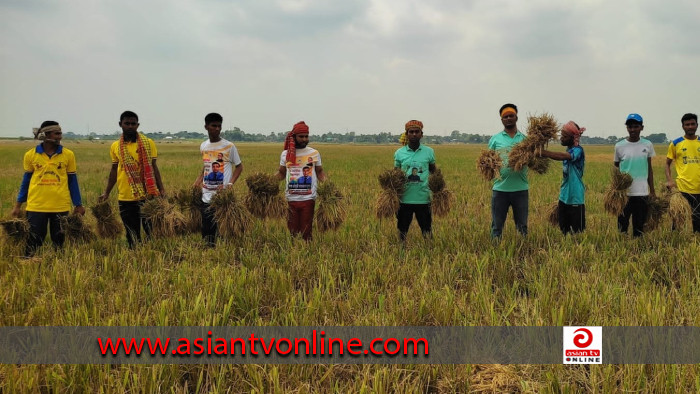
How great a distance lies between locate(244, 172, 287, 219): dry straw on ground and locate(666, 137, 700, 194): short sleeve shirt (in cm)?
565

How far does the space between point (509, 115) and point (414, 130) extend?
4.19ft

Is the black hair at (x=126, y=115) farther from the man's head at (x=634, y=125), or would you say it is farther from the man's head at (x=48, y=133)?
the man's head at (x=634, y=125)

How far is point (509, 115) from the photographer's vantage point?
16.1ft

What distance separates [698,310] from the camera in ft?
9.39

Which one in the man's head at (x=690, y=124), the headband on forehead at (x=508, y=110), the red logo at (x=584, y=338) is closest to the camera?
the red logo at (x=584, y=338)

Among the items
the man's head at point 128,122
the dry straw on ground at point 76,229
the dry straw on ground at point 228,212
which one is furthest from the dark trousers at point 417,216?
the dry straw on ground at point 76,229

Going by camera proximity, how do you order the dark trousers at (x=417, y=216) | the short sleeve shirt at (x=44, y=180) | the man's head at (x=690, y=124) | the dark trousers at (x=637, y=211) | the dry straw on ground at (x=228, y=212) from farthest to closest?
the man's head at (x=690, y=124) → the dark trousers at (x=637, y=211) → the dark trousers at (x=417, y=216) → the dry straw on ground at (x=228, y=212) → the short sleeve shirt at (x=44, y=180)

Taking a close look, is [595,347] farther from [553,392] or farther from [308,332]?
[308,332]

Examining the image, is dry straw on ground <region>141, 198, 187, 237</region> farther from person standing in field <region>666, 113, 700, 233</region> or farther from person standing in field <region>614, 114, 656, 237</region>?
person standing in field <region>666, 113, 700, 233</region>

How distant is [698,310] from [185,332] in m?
3.83

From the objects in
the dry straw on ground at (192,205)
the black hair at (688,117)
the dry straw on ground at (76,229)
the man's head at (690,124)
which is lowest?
the dry straw on ground at (76,229)

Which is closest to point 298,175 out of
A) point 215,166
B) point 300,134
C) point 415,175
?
point 300,134

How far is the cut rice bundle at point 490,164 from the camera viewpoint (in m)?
4.74

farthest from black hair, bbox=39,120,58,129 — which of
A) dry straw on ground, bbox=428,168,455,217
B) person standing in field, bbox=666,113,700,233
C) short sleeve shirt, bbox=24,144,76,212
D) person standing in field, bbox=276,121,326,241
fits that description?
person standing in field, bbox=666,113,700,233
